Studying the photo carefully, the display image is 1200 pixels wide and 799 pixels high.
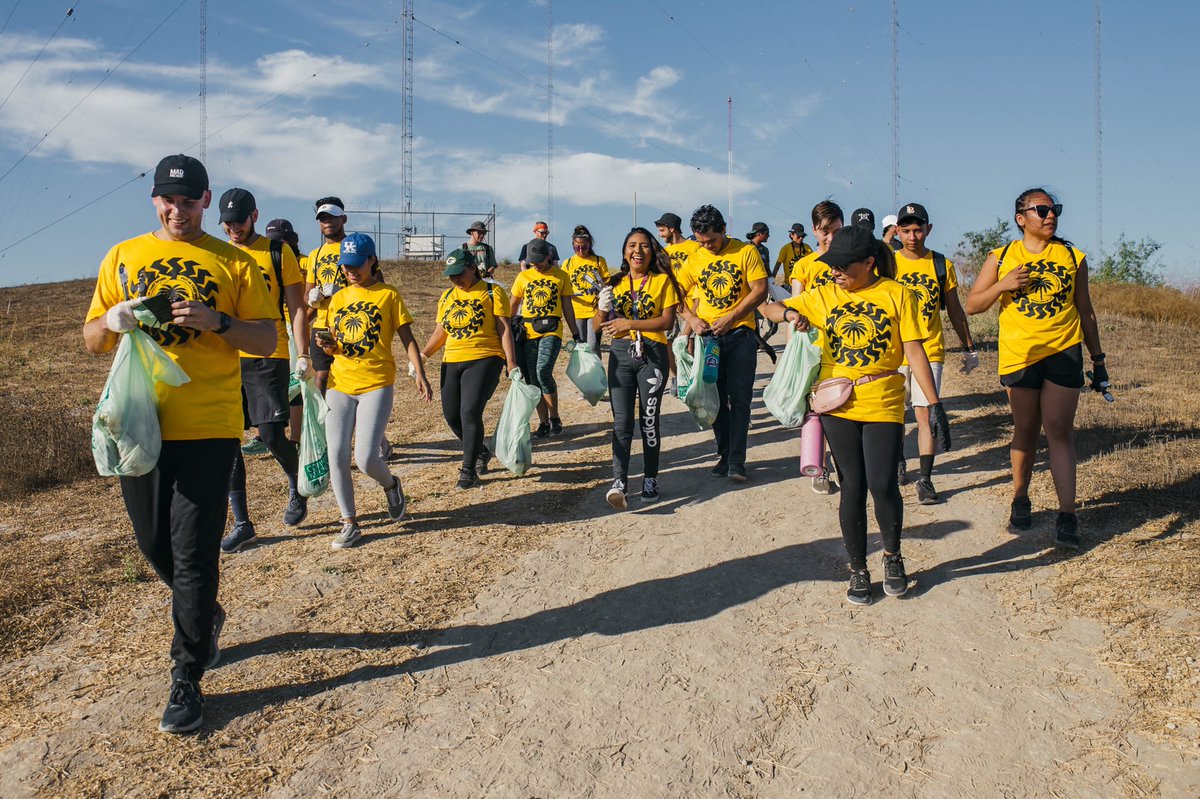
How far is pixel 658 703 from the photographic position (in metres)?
3.55

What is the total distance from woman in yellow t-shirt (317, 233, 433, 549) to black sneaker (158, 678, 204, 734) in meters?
2.19

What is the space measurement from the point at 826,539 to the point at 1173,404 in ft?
20.4

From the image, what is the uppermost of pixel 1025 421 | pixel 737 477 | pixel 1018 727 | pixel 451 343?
pixel 451 343

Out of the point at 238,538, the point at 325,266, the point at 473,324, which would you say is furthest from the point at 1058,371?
the point at 325,266

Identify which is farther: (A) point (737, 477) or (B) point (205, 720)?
(A) point (737, 477)

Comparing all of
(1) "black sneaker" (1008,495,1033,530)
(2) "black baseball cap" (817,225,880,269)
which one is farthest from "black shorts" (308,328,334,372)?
(1) "black sneaker" (1008,495,1033,530)

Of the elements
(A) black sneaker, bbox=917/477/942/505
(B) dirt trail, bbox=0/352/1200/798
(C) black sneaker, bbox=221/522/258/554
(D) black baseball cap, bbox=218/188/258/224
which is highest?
(D) black baseball cap, bbox=218/188/258/224

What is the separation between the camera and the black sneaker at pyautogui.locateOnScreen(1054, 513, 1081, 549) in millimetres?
5148

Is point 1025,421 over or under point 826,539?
over

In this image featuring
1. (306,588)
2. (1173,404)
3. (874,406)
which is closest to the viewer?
(874,406)

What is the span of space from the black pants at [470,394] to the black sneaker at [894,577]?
11.5 feet

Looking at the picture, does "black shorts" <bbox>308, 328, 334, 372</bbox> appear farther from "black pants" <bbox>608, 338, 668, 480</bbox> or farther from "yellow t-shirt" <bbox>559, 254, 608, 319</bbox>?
"yellow t-shirt" <bbox>559, 254, 608, 319</bbox>

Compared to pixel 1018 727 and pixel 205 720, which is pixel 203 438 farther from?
pixel 1018 727

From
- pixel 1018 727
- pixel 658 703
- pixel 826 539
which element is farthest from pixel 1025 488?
pixel 658 703
